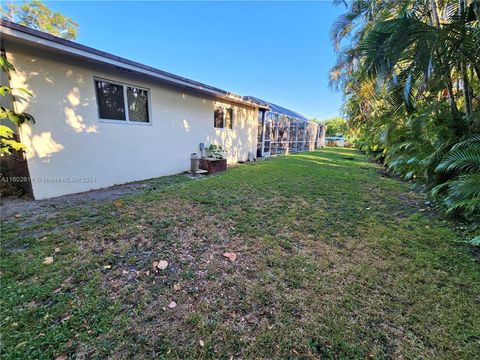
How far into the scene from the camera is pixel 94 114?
461 cm

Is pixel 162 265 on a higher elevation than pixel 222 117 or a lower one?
lower

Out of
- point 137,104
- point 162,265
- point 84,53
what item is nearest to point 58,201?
point 84,53

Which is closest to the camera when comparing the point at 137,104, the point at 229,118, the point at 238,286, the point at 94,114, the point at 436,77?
the point at 238,286

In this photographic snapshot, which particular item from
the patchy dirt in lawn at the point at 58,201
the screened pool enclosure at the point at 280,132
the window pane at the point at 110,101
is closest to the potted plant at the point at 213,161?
the patchy dirt in lawn at the point at 58,201

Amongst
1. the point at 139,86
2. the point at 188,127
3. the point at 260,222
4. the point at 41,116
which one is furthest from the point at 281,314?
the point at 188,127

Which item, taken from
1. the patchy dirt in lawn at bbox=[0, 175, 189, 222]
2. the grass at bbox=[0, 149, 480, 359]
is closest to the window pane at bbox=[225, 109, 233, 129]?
the patchy dirt in lawn at bbox=[0, 175, 189, 222]

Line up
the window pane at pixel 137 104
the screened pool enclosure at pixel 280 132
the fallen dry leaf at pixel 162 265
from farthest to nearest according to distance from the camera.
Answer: the screened pool enclosure at pixel 280 132 < the window pane at pixel 137 104 < the fallen dry leaf at pixel 162 265

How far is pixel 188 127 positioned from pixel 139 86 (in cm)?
196

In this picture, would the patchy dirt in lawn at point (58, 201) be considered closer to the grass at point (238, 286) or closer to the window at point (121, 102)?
the grass at point (238, 286)

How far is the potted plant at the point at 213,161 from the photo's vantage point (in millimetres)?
7098

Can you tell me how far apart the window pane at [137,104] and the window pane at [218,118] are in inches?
119

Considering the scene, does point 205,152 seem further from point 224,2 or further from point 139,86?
point 224,2

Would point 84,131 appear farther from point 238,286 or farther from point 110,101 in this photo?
point 238,286

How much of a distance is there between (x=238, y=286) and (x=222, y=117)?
25.5 ft
